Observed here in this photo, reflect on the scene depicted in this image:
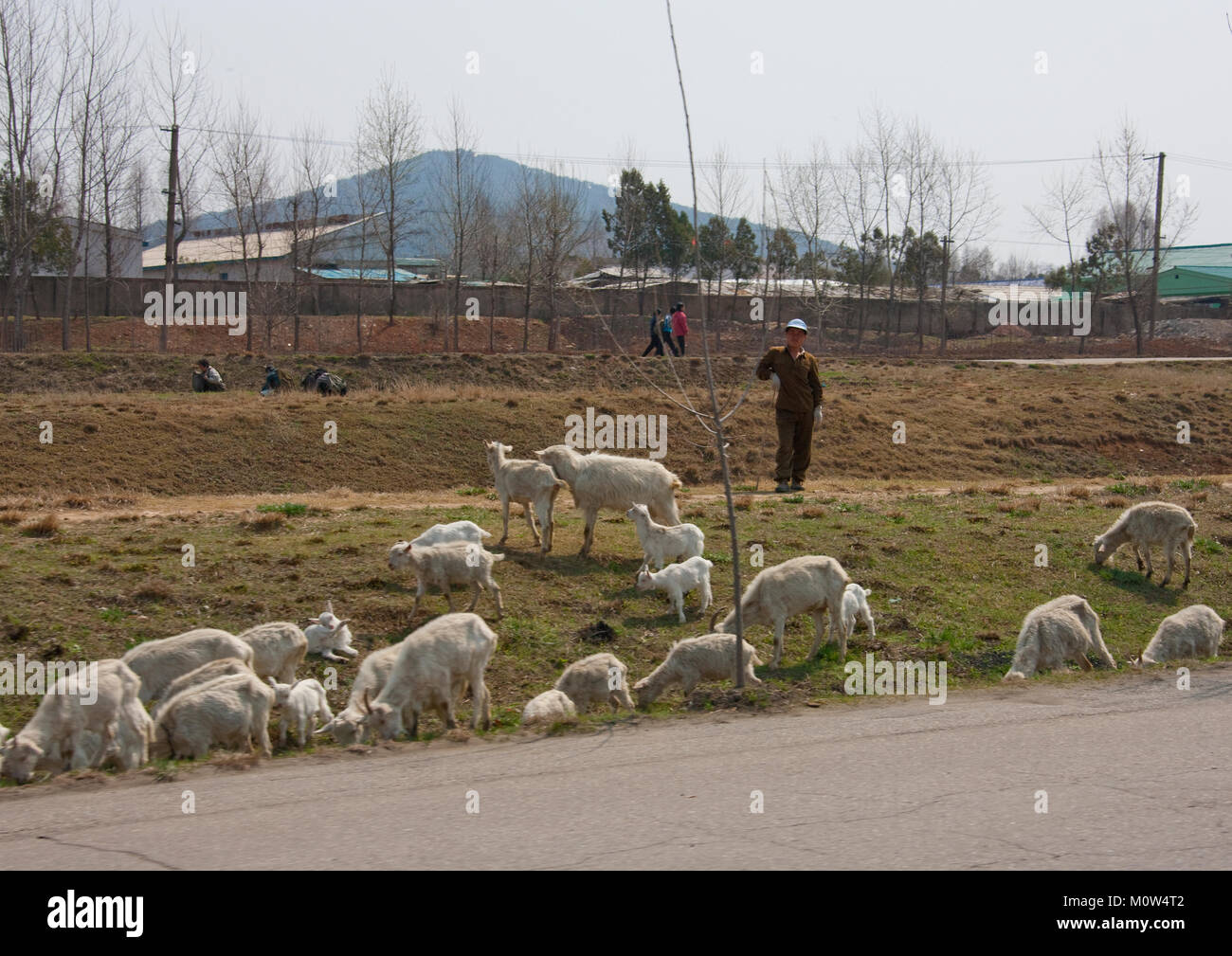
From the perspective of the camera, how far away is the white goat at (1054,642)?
11281mm

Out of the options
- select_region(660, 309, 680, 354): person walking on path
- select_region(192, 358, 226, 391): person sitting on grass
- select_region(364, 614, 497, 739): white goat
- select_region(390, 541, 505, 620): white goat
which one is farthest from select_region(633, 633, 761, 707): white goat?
select_region(660, 309, 680, 354): person walking on path

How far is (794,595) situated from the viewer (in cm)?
1162

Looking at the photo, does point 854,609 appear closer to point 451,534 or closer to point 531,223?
point 451,534

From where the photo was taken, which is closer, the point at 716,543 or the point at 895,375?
the point at 716,543

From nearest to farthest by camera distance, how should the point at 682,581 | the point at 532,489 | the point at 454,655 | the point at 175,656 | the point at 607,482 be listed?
1. the point at 454,655
2. the point at 175,656
3. the point at 682,581
4. the point at 532,489
5. the point at 607,482

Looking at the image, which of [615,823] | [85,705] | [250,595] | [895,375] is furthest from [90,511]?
[895,375]

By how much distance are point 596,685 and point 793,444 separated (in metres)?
9.39

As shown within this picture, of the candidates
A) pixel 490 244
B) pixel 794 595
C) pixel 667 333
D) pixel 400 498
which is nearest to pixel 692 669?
pixel 794 595

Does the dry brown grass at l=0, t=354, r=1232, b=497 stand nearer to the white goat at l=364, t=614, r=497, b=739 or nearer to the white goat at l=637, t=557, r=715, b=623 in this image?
the white goat at l=637, t=557, r=715, b=623

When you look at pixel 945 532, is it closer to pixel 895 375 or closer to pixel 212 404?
pixel 212 404

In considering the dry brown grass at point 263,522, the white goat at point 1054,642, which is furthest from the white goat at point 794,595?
the dry brown grass at point 263,522

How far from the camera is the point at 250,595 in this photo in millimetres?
12711

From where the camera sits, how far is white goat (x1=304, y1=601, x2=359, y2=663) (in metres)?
11.6

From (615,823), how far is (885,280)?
230 feet
